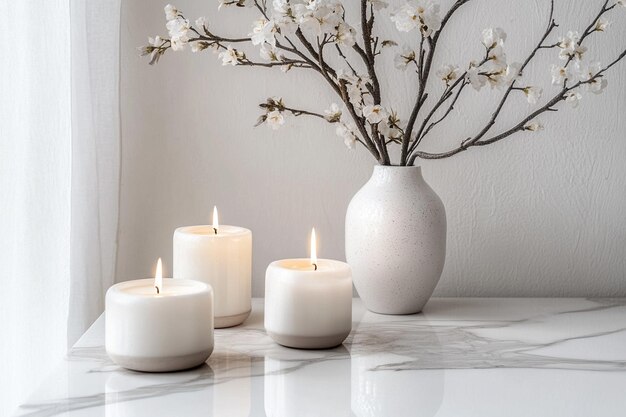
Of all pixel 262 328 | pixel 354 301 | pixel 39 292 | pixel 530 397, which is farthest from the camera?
pixel 354 301

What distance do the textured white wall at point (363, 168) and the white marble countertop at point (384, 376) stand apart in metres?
0.21

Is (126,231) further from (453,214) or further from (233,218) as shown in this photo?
(453,214)

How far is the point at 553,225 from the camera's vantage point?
3.93 feet

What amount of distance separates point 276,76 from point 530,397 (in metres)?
0.64

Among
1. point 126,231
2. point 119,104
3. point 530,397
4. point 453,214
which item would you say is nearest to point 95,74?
point 119,104

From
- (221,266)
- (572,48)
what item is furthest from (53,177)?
Answer: (572,48)

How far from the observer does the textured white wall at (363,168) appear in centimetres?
116

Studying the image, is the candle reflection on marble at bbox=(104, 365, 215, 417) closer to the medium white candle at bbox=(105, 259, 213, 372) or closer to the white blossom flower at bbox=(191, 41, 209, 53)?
the medium white candle at bbox=(105, 259, 213, 372)

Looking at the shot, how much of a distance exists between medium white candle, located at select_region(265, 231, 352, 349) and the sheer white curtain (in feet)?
0.86

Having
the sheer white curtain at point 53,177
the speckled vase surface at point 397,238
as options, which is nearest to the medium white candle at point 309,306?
the speckled vase surface at point 397,238

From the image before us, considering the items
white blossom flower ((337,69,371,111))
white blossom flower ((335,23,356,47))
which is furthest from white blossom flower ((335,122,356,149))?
white blossom flower ((335,23,356,47))

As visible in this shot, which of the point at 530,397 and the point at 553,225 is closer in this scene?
the point at 530,397

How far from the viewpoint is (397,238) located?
0.99 metres

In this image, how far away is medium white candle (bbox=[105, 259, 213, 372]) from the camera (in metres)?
0.75
